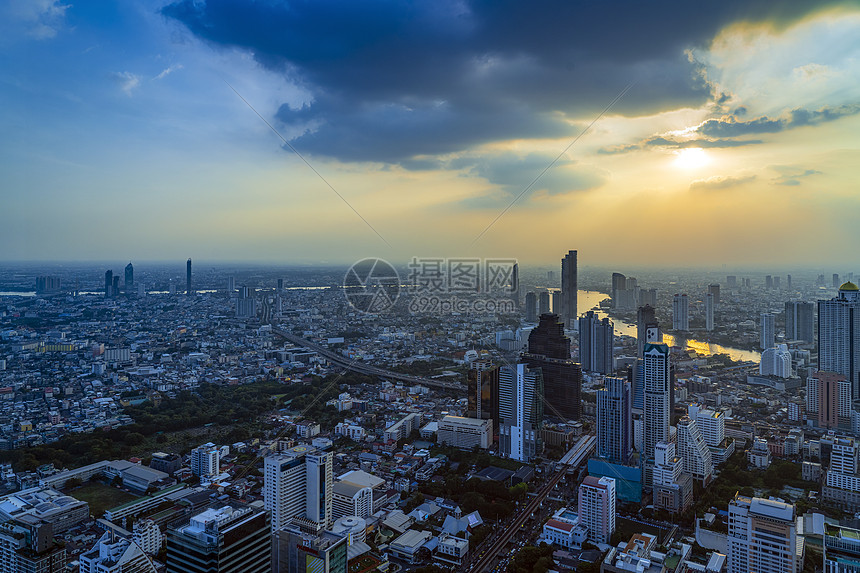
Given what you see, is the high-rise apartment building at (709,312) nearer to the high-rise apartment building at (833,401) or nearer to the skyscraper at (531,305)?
the skyscraper at (531,305)

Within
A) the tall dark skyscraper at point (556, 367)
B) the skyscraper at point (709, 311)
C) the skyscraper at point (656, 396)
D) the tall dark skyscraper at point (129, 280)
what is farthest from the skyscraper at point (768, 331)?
the tall dark skyscraper at point (129, 280)

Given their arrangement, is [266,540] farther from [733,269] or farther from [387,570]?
[733,269]

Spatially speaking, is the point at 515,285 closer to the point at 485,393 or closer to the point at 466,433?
the point at 485,393

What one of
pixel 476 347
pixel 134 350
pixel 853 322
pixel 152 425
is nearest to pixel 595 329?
pixel 476 347

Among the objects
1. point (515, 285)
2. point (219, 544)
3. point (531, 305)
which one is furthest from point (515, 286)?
point (219, 544)

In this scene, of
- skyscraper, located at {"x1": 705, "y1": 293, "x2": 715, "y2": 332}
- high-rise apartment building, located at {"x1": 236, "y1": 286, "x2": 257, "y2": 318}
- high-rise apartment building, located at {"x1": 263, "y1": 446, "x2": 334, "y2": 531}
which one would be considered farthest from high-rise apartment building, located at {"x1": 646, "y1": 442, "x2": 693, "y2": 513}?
high-rise apartment building, located at {"x1": 236, "y1": 286, "x2": 257, "y2": 318}

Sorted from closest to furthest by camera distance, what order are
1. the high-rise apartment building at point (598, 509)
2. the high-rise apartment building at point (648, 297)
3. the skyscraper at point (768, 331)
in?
the high-rise apartment building at point (598, 509) → the skyscraper at point (768, 331) → the high-rise apartment building at point (648, 297)
